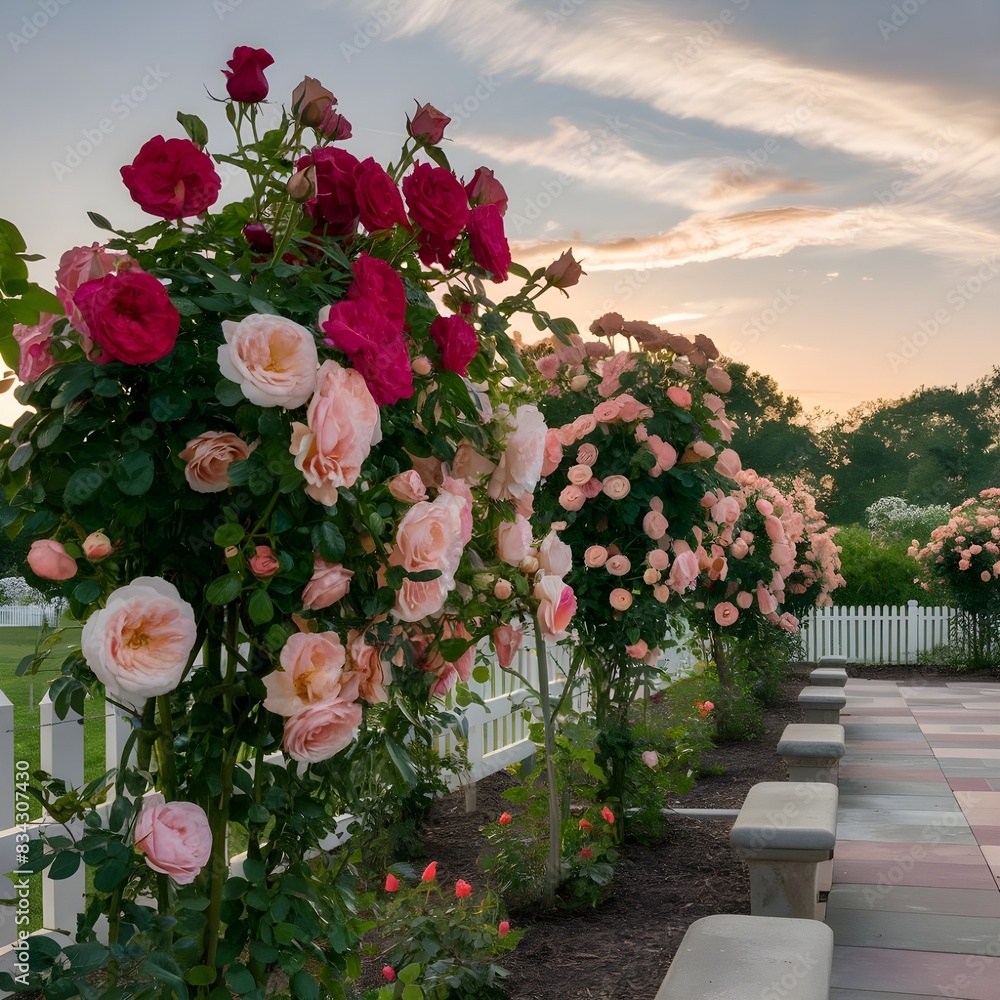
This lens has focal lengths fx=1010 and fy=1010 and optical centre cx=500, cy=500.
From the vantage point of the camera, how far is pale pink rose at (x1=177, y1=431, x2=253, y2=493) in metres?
1.43

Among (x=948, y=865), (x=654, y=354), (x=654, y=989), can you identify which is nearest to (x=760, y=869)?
(x=654, y=989)

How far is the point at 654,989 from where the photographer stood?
3074 mm

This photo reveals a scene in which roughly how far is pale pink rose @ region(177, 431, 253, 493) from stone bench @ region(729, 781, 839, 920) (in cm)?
253

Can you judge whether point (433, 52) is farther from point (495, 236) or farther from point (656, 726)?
point (656, 726)

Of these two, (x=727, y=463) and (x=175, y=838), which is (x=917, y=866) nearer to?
(x=727, y=463)

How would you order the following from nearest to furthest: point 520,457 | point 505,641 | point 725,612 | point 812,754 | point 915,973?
1. point 520,457
2. point 505,641
3. point 915,973
4. point 812,754
5. point 725,612

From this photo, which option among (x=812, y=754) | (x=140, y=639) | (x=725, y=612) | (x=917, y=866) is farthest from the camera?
(x=725, y=612)

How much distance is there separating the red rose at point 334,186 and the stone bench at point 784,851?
8.35ft

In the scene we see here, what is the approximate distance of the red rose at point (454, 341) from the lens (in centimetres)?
165

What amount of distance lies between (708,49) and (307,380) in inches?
173

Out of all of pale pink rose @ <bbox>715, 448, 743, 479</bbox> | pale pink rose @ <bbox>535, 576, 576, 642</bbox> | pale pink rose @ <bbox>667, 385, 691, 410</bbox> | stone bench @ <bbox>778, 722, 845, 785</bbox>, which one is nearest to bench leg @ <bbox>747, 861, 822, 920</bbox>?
stone bench @ <bbox>778, 722, 845, 785</bbox>

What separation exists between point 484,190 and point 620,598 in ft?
9.20

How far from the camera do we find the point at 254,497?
4.85 feet

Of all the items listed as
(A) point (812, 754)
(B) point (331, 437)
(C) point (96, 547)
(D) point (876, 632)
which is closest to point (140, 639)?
(C) point (96, 547)
